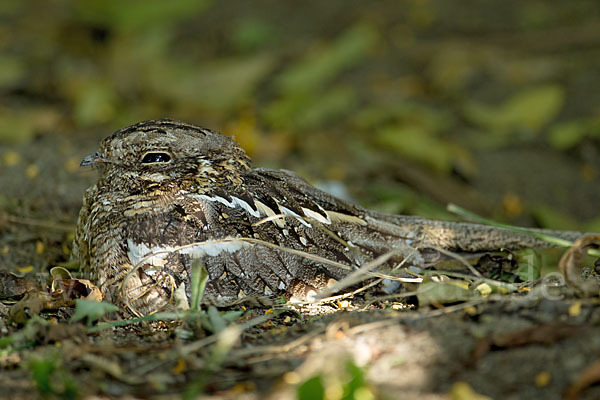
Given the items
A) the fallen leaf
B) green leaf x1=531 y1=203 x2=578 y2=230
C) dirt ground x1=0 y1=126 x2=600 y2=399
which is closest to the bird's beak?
dirt ground x1=0 y1=126 x2=600 y2=399

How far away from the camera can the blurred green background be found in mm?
5164

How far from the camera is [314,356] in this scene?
2.09 metres

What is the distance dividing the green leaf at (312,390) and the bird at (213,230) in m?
1.00

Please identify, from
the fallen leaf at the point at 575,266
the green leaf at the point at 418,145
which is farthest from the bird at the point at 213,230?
Answer: the green leaf at the point at 418,145

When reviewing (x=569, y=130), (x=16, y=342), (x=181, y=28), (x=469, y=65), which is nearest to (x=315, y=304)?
(x=16, y=342)

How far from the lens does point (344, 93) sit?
654 centimetres

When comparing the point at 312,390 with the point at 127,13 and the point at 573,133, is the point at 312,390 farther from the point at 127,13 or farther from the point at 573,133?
the point at 127,13

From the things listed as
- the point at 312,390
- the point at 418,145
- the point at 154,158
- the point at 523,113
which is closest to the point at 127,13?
the point at 418,145

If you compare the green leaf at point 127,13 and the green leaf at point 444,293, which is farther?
the green leaf at point 127,13

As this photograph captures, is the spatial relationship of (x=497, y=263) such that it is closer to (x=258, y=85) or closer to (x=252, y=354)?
(x=252, y=354)

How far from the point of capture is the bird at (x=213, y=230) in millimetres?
2865

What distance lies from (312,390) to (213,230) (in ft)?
4.34

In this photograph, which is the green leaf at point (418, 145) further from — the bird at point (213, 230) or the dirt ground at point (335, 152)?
the bird at point (213, 230)

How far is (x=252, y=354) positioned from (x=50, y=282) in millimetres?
1374
